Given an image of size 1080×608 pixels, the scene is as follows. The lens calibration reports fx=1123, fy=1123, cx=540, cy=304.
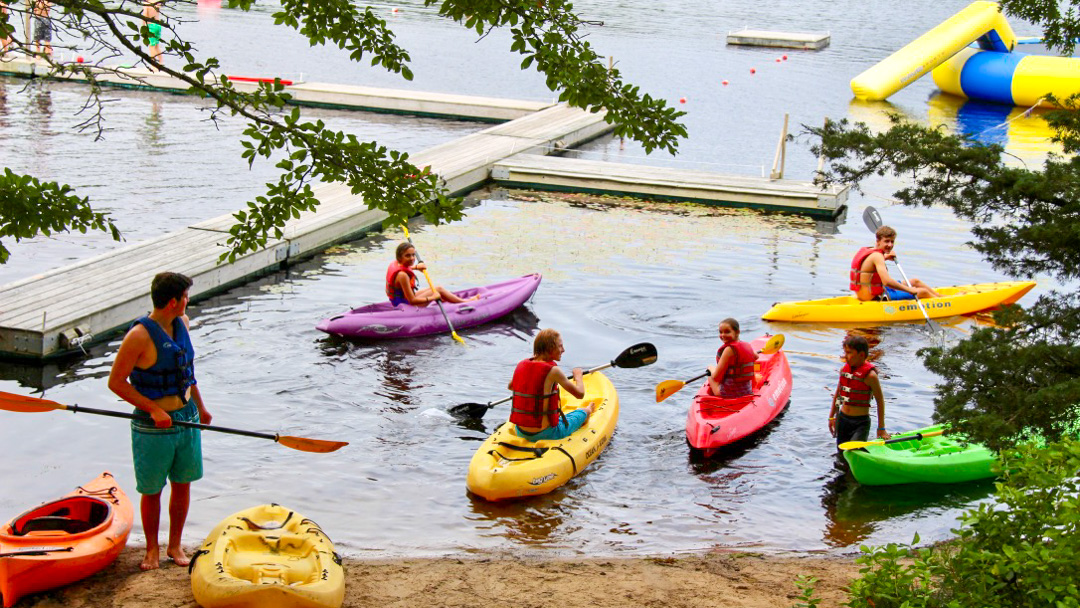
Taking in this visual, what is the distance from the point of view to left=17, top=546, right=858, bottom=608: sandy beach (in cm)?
620

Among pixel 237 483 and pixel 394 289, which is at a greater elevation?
pixel 394 289

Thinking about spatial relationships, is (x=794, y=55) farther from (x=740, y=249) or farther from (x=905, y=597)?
(x=905, y=597)

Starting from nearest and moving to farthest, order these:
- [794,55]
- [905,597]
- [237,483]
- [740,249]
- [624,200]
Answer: [905,597] → [237,483] → [740,249] → [624,200] → [794,55]

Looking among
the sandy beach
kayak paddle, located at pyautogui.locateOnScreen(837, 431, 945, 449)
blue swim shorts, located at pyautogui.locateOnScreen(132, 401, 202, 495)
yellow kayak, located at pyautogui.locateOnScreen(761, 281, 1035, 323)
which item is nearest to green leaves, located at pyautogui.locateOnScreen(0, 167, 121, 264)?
blue swim shorts, located at pyautogui.locateOnScreen(132, 401, 202, 495)

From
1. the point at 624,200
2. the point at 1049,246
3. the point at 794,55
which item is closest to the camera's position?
the point at 1049,246

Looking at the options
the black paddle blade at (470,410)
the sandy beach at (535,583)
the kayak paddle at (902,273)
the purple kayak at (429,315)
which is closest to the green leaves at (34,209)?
the sandy beach at (535,583)

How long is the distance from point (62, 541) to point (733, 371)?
5.67 metres

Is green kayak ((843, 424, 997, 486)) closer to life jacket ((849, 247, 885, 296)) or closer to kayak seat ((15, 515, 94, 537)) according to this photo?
life jacket ((849, 247, 885, 296))

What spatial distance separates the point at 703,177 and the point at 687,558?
42.1 feet

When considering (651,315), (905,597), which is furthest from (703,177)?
(905,597)

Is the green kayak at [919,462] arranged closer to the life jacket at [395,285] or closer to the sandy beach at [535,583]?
the sandy beach at [535,583]

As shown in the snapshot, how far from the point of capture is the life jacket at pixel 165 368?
599cm

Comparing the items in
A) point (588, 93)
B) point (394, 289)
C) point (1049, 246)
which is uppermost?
point (588, 93)

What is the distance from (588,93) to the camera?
5.68m
